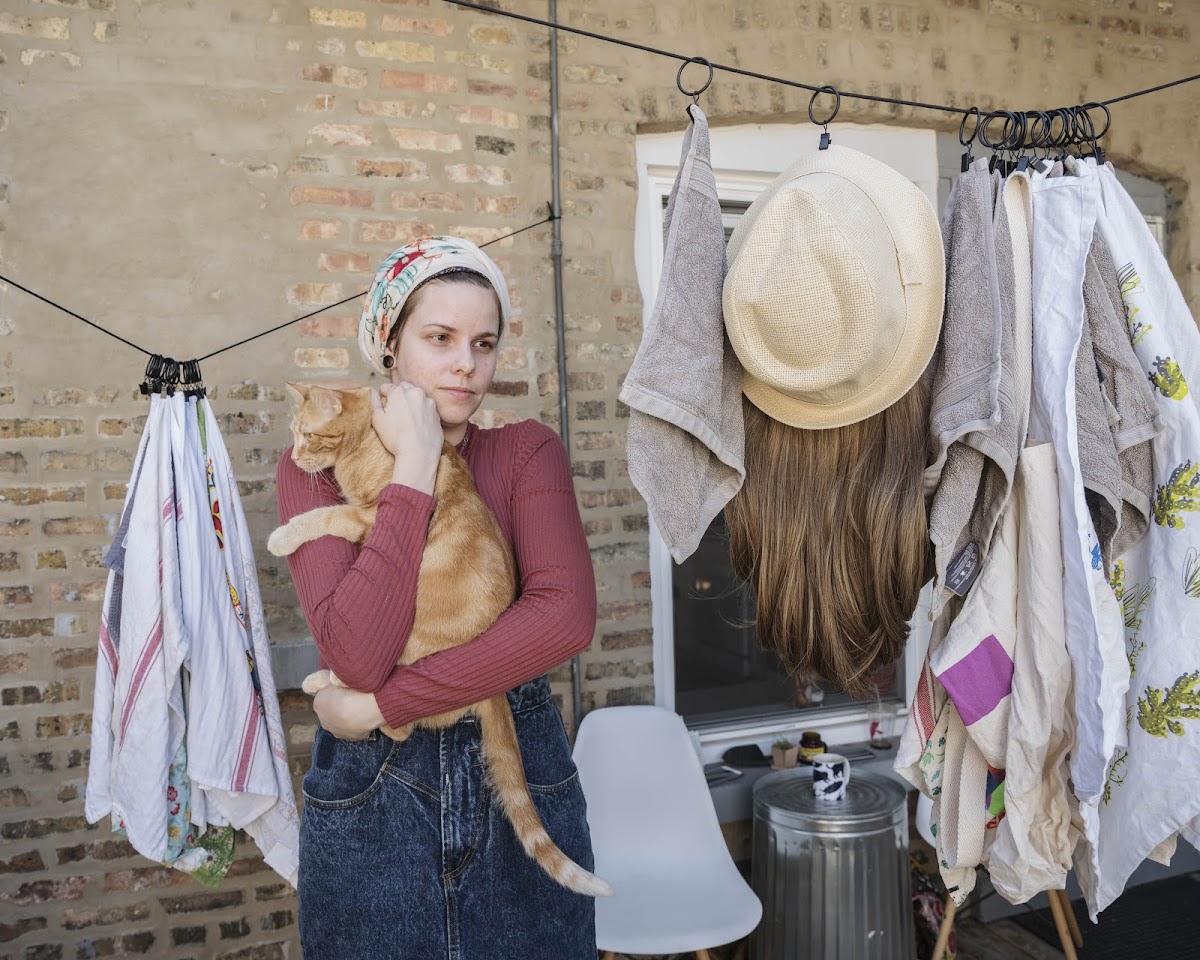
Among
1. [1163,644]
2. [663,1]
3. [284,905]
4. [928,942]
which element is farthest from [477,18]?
[928,942]

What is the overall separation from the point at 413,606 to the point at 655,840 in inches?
68.5

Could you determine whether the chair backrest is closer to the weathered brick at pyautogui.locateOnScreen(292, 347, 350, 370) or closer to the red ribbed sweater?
the weathered brick at pyautogui.locateOnScreen(292, 347, 350, 370)

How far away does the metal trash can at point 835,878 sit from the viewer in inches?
114

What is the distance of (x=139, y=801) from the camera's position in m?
2.00

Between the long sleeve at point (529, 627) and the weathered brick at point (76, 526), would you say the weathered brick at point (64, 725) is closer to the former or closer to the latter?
the weathered brick at point (76, 526)

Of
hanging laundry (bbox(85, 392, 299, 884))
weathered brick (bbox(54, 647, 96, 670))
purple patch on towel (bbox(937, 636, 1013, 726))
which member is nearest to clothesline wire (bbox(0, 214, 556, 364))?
hanging laundry (bbox(85, 392, 299, 884))

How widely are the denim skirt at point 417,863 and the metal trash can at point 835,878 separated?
1.57 meters

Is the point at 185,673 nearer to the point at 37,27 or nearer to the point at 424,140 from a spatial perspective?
the point at 424,140

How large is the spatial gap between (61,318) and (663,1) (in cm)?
213

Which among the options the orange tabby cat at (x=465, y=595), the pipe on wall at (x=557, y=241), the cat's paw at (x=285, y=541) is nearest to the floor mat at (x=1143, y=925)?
the pipe on wall at (x=557, y=241)

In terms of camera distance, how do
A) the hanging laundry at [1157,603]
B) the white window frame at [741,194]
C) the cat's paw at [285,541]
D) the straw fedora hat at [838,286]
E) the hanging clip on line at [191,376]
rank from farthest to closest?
the white window frame at [741,194], the hanging clip on line at [191,376], the cat's paw at [285,541], the hanging laundry at [1157,603], the straw fedora hat at [838,286]

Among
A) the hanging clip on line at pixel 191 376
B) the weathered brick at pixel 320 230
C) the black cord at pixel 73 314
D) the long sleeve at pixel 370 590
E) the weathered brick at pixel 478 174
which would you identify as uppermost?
the weathered brick at pixel 478 174

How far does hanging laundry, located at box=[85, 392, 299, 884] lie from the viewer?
200cm

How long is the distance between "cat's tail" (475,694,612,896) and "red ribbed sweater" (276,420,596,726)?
0.11 metres
